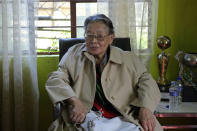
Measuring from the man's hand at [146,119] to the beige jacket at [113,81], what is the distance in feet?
0.12

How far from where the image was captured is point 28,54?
2.13m

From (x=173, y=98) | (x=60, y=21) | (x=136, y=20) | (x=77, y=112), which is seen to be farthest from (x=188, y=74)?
(x=60, y=21)

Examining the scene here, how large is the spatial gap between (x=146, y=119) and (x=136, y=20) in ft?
3.39

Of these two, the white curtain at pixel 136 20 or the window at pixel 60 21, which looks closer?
the white curtain at pixel 136 20

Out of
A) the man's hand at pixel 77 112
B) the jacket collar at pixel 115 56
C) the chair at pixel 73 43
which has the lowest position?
the man's hand at pixel 77 112

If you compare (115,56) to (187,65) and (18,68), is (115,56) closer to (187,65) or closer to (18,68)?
(187,65)

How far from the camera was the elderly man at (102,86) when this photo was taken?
1.47 m

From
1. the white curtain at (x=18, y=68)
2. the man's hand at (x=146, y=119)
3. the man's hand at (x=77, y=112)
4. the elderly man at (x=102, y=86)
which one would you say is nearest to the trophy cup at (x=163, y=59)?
the elderly man at (x=102, y=86)

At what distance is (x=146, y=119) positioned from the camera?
1478 millimetres

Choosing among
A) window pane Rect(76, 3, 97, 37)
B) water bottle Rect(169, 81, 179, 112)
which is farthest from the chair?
water bottle Rect(169, 81, 179, 112)

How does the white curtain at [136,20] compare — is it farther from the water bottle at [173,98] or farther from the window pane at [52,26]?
the water bottle at [173,98]

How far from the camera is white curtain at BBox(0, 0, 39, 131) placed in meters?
2.03

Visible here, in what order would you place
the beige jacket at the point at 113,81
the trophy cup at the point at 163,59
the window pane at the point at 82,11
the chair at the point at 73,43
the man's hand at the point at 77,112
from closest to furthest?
1. the man's hand at the point at 77,112
2. the beige jacket at the point at 113,81
3. the chair at the point at 73,43
4. the trophy cup at the point at 163,59
5. the window pane at the point at 82,11

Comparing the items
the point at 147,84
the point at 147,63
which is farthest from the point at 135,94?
the point at 147,63
